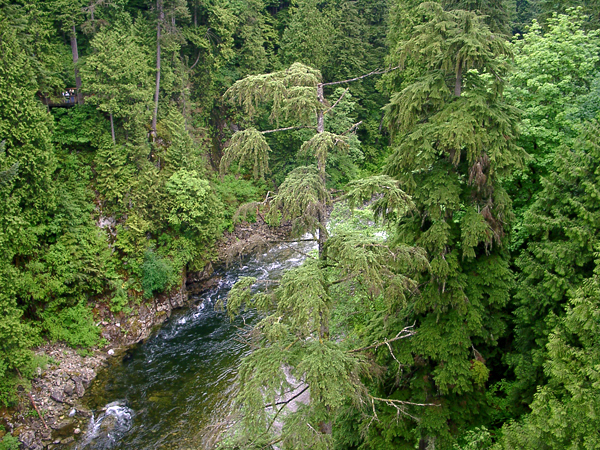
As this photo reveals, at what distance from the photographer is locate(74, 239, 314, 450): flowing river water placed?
1384 cm

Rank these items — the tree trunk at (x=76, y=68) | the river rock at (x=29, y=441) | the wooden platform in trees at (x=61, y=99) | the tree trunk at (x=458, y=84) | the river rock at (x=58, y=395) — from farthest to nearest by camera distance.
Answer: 1. the tree trunk at (x=76, y=68)
2. the wooden platform in trees at (x=61, y=99)
3. the river rock at (x=58, y=395)
4. the river rock at (x=29, y=441)
5. the tree trunk at (x=458, y=84)

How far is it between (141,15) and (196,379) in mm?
21398

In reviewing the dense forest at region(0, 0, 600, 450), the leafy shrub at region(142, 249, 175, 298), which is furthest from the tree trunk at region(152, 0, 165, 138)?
the leafy shrub at region(142, 249, 175, 298)

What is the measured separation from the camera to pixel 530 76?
40.0 ft

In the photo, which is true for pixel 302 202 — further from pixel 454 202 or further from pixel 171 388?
pixel 171 388

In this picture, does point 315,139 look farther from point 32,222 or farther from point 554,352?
point 32,222

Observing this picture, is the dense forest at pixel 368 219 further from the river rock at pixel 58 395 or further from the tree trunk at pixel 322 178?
the river rock at pixel 58 395

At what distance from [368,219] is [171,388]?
10.4 m

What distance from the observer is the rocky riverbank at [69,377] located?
1351cm

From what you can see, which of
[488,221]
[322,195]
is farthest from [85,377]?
[488,221]

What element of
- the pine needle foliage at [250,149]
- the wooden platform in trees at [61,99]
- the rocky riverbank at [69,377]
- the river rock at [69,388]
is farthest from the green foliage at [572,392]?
the wooden platform in trees at [61,99]

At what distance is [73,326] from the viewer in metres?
17.3

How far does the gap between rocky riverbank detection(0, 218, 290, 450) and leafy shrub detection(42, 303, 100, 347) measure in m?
0.36

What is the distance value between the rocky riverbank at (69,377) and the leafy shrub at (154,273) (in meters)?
0.91
